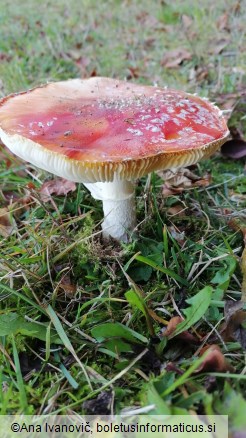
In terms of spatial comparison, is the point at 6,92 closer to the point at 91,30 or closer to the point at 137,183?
the point at 137,183

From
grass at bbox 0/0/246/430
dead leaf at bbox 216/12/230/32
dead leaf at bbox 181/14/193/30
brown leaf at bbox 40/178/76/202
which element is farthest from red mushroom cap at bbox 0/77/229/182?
dead leaf at bbox 181/14/193/30

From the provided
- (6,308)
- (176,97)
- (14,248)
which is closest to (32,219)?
(14,248)

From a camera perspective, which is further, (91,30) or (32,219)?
(91,30)

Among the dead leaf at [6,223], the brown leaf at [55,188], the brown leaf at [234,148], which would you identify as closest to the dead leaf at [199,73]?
the brown leaf at [234,148]

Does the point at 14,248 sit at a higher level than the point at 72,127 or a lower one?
lower

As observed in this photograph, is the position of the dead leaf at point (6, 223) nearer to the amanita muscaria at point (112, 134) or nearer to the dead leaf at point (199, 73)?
the amanita muscaria at point (112, 134)

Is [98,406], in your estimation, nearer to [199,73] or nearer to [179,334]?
[179,334]

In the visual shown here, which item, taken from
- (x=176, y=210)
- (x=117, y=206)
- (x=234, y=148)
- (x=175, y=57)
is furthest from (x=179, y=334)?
(x=175, y=57)

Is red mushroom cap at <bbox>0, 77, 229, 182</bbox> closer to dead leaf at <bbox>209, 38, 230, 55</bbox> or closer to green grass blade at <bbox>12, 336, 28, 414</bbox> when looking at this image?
green grass blade at <bbox>12, 336, 28, 414</bbox>

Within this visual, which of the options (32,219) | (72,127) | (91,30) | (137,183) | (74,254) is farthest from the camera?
(91,30)
